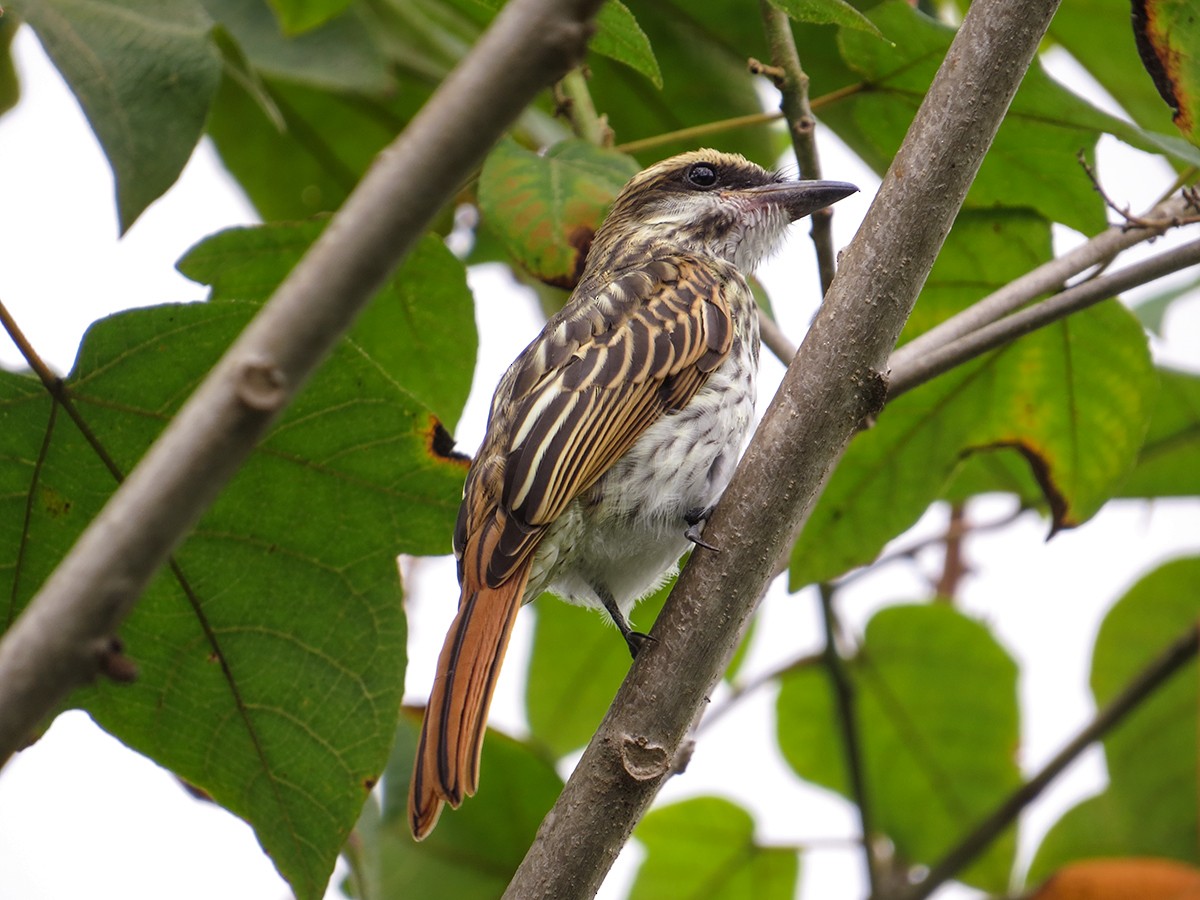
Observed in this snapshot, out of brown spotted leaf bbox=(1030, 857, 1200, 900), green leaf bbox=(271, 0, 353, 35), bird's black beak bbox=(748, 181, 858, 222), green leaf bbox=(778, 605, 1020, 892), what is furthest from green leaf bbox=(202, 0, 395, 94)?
brown spotted leaf bbox=(1030, 857, 1200, 900)

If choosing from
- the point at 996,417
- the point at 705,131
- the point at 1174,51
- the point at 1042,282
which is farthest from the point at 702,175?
the point at 1174,51

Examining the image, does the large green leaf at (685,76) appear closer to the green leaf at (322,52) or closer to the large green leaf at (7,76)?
the green leaf at (322,52)

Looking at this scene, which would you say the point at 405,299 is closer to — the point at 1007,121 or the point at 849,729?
the point at 1007,121

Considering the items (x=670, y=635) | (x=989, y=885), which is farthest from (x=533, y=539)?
(x=989, y=885)

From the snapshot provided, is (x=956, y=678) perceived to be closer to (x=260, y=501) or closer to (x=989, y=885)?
(x=989, y=885)

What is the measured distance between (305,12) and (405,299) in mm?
619

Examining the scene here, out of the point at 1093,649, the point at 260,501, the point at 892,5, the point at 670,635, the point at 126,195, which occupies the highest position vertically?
the point at 892,5

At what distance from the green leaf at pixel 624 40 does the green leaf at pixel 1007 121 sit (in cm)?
57

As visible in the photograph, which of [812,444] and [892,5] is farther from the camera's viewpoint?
[892,5]

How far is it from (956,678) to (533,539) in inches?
71.5

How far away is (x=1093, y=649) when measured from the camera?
4.01 m

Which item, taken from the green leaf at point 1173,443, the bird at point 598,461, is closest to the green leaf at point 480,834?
the bird at point 598,461

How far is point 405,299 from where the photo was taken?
3006mm

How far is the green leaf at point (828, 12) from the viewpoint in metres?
2.23
